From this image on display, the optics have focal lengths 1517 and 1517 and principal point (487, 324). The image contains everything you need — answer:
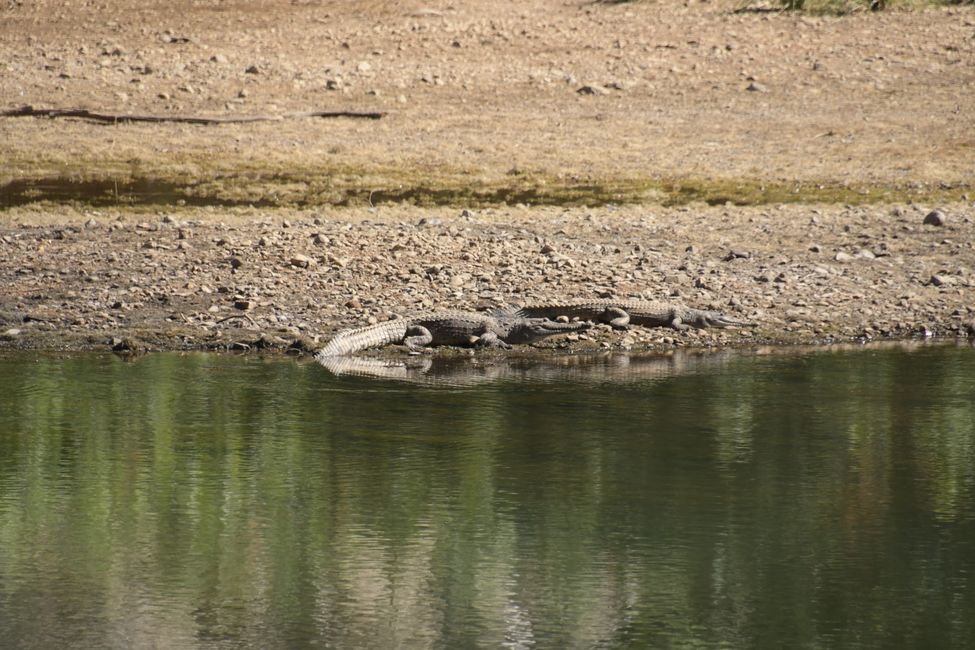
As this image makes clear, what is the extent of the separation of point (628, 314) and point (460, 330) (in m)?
1.33

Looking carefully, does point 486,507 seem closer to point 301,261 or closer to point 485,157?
point 301,261

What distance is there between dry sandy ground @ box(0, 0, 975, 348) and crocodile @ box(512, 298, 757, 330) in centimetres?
13

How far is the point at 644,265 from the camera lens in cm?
1308

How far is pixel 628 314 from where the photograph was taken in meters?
11.5

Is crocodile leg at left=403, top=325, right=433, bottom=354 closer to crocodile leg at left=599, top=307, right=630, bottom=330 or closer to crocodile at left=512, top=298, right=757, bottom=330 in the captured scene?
crocodile at left=512, top=298, right=757, bottom=330

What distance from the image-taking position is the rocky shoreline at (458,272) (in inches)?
446

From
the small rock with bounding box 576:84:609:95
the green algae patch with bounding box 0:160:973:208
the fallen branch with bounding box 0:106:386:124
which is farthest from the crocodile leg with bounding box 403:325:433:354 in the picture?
the small rock with bounding box 576:84:609:95

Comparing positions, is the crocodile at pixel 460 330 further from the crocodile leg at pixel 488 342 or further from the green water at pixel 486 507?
the green water at pixel 486 507

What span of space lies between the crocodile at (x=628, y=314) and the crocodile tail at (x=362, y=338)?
0.98m

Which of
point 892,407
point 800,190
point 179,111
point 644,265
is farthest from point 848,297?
point 179,111

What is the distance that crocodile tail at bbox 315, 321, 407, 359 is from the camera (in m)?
10.6

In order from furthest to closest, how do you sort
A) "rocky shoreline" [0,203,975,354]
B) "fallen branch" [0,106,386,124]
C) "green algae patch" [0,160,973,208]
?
"fallen branch" [0,106,386,124]
"green algae patch" [0,160,973,208]
"rocky shoreline" [0,203,975,354]

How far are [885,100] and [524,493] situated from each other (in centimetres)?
1398

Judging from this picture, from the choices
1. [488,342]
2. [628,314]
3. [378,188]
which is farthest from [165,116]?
[628,314]
